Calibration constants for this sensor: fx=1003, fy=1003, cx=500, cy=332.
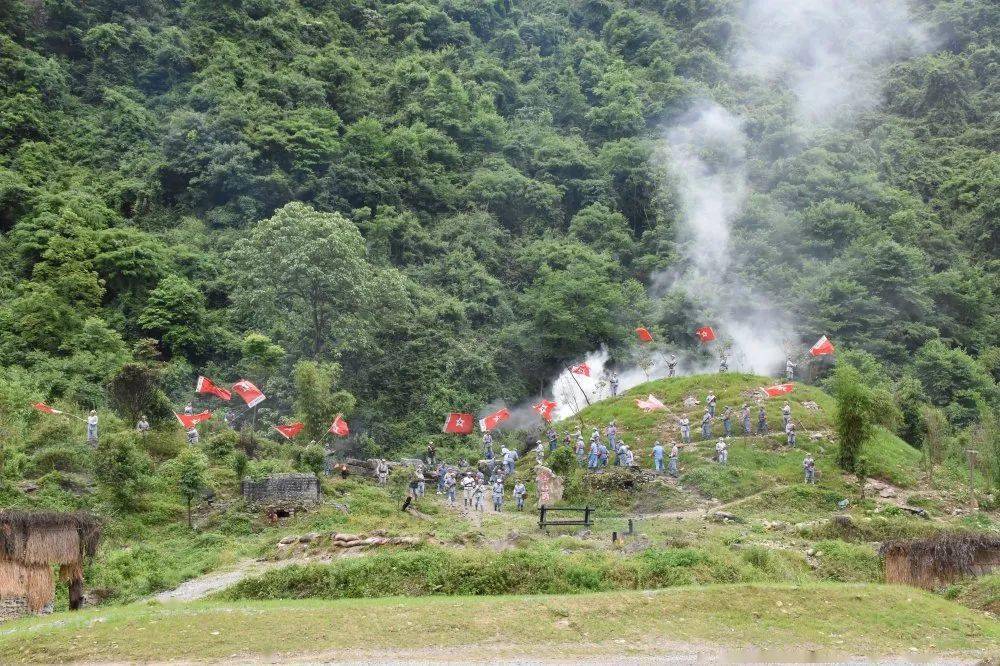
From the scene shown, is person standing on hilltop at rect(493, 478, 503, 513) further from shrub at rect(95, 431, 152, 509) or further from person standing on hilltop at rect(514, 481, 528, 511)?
shrub at rect(95, 431, 152, 509)

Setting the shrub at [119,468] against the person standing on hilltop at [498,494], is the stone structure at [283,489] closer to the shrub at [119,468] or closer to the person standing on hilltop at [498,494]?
the shrub at [119,468]

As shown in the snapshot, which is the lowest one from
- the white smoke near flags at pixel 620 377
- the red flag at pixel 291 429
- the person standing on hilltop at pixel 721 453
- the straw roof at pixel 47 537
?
the straw roof at pixel 47 537

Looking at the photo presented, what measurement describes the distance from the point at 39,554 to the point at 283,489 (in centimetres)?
1043

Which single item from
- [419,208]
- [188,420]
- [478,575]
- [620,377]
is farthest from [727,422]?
[419,208]

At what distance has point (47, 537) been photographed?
63.4 feet

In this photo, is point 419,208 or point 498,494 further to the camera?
point 419,208

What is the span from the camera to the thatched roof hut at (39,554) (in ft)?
61.2

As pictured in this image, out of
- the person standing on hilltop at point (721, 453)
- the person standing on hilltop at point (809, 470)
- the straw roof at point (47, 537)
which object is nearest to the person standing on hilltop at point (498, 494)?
the person standing on hilltop at point (721, 453)

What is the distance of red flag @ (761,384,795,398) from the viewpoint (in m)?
36.8

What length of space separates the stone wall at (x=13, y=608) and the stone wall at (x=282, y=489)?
10421mm

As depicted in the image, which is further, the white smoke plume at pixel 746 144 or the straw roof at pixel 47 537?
the white smoke plume at pixel 746 144

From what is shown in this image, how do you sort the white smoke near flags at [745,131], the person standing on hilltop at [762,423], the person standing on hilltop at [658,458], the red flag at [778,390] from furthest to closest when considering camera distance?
the white smoke near flags at [745,131]
the red flag at [778,390]
the person standing on hilltop at [762,423]
the person standing on hilltop at [658,458]

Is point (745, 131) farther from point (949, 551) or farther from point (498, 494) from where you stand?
point (949, 551)

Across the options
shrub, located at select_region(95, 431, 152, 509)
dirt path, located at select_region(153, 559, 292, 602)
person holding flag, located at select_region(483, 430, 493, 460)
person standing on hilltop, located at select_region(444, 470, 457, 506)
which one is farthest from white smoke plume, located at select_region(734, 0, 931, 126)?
dirt path, located at select_region(153, 559, 292, 602)
